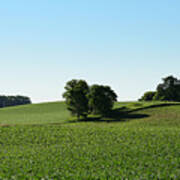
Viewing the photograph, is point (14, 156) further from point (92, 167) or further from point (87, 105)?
point (87, 105)

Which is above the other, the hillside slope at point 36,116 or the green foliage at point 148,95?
the green foliage at point 148,95

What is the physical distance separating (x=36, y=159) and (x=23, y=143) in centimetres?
1276

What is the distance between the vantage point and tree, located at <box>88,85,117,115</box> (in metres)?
71.6

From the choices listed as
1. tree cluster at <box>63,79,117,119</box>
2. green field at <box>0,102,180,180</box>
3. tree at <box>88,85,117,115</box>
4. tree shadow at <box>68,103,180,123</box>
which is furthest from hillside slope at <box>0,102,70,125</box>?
green field at <box>0,102,180,180</box>

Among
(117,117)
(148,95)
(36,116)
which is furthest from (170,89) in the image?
(36,116)

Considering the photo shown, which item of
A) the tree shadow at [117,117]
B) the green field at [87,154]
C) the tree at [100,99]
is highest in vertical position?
the tree at [100,99]

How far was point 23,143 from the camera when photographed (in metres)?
39.9

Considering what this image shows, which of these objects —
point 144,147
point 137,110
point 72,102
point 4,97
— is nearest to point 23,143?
point 144,147

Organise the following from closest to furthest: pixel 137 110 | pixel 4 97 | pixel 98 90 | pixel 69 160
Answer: pixel 69 160 → pixel 98 90 → pixel 137 110 → pixel 4 97

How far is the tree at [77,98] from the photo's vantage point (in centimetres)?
7338

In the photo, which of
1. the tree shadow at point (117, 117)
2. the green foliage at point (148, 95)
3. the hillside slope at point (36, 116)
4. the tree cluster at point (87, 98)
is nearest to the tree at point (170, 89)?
the tree shadow at point (117, 117)

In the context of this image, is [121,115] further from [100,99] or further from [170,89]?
[170,89]

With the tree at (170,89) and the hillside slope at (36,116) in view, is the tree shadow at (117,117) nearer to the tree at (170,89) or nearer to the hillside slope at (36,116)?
the hillside slope at (36,116)

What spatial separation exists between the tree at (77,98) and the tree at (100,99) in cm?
180
